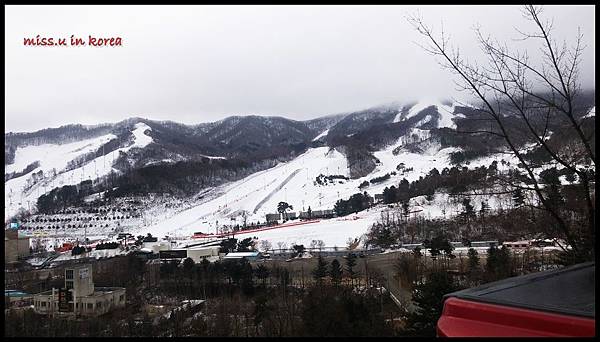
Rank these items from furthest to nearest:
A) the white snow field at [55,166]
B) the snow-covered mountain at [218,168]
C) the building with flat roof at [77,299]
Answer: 1. the white snow field at [55,166]
2. the snow-covered mountain at [218,168]
3. the building with flat roof at [77,299]

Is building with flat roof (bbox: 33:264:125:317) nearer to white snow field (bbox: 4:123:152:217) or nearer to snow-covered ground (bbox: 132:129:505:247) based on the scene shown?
snow-covered ground (bbox: 132:129:505:247)

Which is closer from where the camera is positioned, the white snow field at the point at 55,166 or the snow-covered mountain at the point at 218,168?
the snow-covered mountain at the point at 218,168

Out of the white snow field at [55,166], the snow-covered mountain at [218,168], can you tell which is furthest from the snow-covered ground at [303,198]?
the white snow field at [55,166]

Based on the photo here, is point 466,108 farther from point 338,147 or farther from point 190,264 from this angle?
point 338,147

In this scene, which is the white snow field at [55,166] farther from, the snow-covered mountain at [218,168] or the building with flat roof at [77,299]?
the building with flat roof at [77,299]

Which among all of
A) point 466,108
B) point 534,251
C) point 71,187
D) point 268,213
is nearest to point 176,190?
point 71,187

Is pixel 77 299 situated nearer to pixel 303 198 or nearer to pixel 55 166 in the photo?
pixel 303 198
